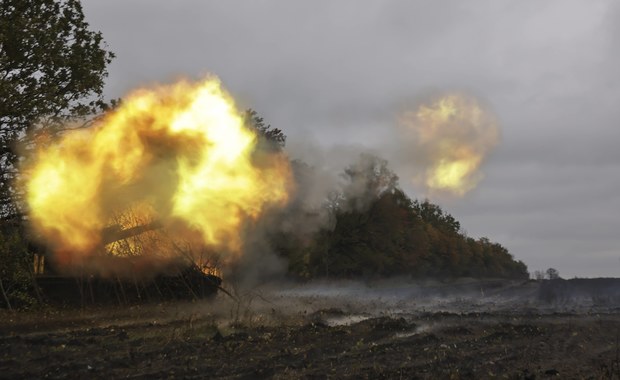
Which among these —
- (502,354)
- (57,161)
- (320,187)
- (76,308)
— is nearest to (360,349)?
(502,354)

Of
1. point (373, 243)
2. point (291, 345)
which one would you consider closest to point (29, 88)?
point (291, 345)

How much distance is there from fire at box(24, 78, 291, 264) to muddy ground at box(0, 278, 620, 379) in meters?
3.82

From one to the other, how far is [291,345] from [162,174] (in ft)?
33.8

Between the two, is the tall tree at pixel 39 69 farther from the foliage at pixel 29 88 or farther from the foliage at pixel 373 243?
the foliage at pixel 373 243

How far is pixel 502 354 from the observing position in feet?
50.5

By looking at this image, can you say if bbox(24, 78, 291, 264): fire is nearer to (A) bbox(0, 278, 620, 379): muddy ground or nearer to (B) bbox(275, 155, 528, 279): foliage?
(A) bbox(0, 278, 620, 379): muddy ground

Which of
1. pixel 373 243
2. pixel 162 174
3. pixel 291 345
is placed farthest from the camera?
pixel 373 243

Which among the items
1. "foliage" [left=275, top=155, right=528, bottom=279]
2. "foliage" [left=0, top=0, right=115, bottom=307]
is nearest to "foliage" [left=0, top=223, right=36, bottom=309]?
"foliage" [left=0, top=0, right=115, bottom=307]

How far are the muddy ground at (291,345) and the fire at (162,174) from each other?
3.82 m

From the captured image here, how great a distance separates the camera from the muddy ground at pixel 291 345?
12102mm

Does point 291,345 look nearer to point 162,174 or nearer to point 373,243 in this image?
point 162,174

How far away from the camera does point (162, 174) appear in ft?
72.9

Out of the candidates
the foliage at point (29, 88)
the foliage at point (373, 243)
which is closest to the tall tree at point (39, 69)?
the foliage at point (29, 88)

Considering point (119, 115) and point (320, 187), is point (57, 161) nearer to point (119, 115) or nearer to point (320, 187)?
point (119, 115)
